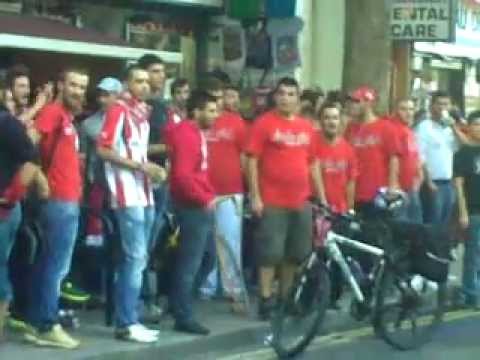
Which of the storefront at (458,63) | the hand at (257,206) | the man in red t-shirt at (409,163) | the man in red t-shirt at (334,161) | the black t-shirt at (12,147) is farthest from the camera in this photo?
the storefront at (458,63)

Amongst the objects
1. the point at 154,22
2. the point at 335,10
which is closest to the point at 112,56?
the point at 154,22

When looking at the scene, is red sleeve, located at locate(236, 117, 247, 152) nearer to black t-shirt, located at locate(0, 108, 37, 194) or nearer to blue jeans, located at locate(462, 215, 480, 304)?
blue jeans, located at locate(462, 215, 480, 304)

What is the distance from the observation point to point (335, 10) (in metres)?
21.6

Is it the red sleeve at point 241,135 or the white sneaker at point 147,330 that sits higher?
the red sleeve at point 241,135

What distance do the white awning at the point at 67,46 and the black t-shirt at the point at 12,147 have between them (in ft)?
7.89

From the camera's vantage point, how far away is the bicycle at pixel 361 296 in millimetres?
10867

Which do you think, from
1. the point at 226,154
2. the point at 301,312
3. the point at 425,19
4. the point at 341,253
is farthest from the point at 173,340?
the point at 425,19

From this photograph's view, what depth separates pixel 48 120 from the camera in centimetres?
1034

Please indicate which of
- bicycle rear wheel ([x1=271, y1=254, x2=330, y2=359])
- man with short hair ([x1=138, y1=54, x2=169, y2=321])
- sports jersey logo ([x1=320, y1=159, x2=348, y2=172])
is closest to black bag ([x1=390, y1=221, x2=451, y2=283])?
bicycle rear wheel ([x1=271, y1=254, x2=330, y2=359])

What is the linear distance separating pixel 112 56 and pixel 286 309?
11.4 ft

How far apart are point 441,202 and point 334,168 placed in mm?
2139

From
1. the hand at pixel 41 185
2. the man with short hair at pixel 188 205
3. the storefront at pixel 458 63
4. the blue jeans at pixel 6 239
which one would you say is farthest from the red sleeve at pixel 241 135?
the storefront at pixel 458 63

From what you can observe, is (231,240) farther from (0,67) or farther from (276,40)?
(276,40)

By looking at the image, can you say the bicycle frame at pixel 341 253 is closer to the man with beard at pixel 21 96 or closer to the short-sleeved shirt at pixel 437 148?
the man with beard at pixel 21 96
